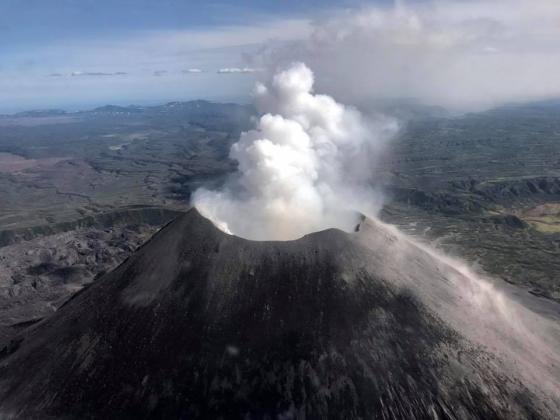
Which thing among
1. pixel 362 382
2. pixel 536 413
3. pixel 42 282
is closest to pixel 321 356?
pixel 362 382

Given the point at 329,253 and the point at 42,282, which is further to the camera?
the point at 42,282

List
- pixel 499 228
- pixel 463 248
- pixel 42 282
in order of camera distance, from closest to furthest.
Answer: pixel 42 282 → pixel 463 248 → pixel 499 228

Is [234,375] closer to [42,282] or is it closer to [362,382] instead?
[362,382]

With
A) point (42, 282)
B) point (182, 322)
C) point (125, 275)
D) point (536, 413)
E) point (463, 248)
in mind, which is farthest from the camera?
point (463, 248)

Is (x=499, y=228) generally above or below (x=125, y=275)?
below

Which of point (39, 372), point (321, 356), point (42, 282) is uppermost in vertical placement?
point (321, 356)

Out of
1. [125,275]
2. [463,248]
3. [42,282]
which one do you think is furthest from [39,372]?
[463,248]
